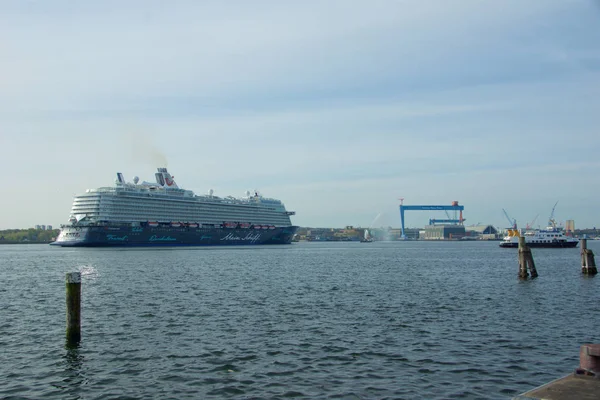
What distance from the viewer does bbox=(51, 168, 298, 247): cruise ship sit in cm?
9831

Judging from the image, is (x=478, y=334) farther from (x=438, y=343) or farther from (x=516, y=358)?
(x=516, y=358)

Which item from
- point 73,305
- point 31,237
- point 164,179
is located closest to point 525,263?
point 73,305

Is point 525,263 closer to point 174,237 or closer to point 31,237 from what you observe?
point 174,237

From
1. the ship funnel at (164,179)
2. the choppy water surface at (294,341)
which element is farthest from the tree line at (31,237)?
the choppy water surface at (294,341)

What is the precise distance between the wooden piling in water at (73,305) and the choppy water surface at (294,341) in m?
0.47

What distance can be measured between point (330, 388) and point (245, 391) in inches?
70.3

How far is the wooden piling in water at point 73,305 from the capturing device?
16.3m

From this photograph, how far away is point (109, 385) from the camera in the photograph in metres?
12.4

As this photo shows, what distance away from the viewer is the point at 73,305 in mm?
16453

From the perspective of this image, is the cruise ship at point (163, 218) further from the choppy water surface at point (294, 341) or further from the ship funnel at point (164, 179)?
the choppy water surface at point (294, 341)

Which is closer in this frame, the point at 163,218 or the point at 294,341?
the point at 294,341

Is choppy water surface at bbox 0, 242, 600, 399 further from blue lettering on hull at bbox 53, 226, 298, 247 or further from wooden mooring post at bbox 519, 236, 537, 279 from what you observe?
blue lettering on hull at bbox 53, 226, 298, 247

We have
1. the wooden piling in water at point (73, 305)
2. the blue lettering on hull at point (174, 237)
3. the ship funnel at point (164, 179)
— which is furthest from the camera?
the ship funnel at point (164, 179)

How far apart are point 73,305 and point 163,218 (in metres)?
94.3
